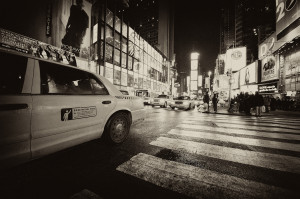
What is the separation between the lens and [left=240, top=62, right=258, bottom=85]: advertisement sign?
26.5 m

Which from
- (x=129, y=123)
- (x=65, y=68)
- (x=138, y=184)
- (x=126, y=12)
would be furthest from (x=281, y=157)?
(x=126, y=12)

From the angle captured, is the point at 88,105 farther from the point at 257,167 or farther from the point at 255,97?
the point at 255,97

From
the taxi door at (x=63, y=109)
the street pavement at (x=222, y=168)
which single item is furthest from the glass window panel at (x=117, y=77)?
the taxi door at (x=63, y=109)

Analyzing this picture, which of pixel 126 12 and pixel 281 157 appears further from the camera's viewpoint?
pixel 126 12

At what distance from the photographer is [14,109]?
2104mm

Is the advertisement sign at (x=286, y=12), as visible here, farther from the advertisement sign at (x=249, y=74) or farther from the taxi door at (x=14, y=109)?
the taxi door at (x=14, y=109)

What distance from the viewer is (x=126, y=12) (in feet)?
111

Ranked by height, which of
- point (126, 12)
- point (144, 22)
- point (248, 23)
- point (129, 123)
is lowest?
point (129, 123)

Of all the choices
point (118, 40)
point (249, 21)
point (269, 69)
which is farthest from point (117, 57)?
point (249, 21)

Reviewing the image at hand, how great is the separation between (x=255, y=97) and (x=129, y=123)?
11.4 m

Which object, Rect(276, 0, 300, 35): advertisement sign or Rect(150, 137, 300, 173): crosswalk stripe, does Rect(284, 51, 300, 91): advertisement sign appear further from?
Rect(150, 137, 300, 173): crosswalk stripe

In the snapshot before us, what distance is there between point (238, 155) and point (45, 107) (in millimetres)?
4074

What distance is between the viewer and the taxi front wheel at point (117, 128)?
12.6 feet

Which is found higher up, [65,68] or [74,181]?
[65,68]
